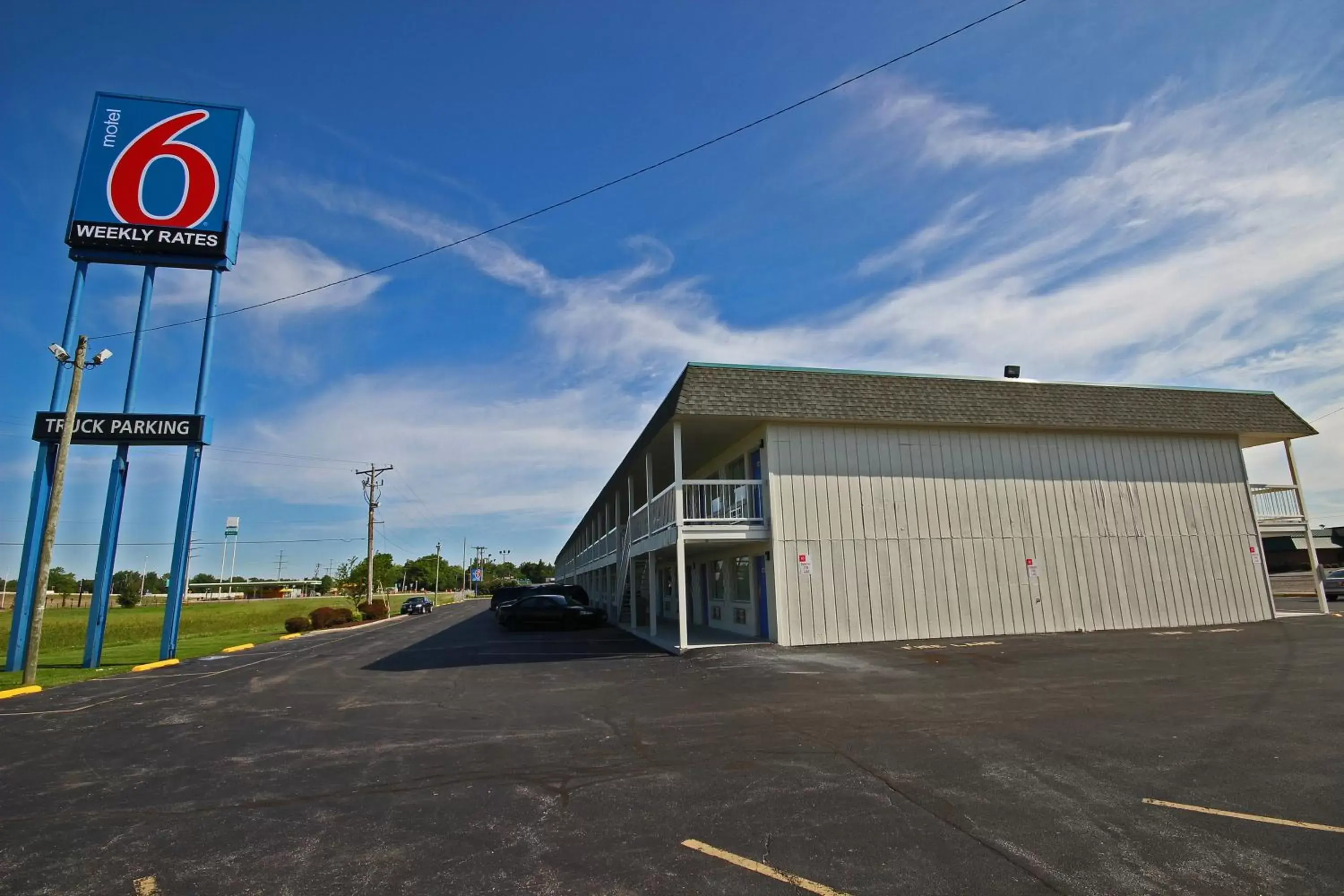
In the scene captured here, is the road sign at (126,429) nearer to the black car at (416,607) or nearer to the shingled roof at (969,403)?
the shingled roof at (969,403)

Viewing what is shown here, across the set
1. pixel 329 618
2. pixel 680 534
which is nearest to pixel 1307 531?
pixel 680 534

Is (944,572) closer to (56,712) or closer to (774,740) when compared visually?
(774,740)

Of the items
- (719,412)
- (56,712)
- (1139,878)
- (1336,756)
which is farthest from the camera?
(719,412)

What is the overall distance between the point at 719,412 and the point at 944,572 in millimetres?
6810

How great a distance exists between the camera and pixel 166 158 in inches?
715

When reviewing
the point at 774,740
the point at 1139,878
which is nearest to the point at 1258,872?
the point at 1139,878

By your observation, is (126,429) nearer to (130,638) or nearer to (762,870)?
(130,638)

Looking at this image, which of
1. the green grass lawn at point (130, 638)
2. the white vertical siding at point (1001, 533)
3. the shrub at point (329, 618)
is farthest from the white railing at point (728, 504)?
the shrub at point (329, 618)

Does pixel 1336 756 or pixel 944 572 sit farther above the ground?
pixel 944 572

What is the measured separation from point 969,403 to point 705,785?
14.0 metres

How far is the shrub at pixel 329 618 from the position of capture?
3269cm

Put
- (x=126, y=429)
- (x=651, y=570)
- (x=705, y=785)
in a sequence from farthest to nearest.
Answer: (x=651, y=570) < (x=126, y=429) < (x=705, y=785)

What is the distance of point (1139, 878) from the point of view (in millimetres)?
3797

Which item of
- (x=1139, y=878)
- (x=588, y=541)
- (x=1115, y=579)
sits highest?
(x=588, y=541)
